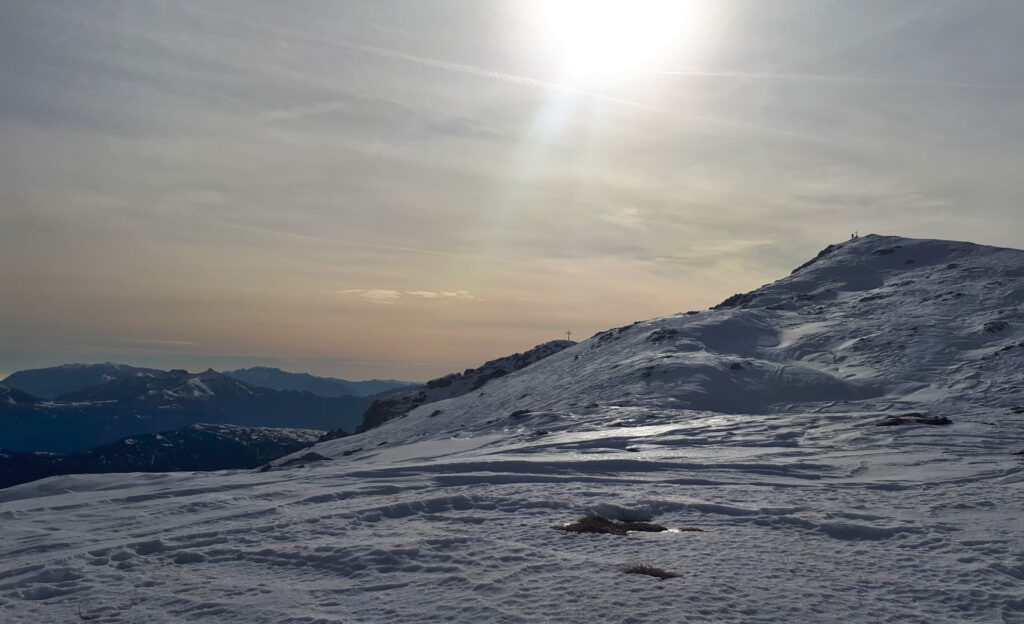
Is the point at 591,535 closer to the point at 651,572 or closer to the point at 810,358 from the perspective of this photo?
the point at 651,572

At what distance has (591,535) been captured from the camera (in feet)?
31.3

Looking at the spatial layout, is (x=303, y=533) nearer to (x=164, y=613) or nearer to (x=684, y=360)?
(x=164, y=613)

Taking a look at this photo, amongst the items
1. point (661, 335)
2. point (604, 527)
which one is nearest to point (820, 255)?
point (661, 335)

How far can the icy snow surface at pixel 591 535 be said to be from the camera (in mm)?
7090

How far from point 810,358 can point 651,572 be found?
32.2 metres

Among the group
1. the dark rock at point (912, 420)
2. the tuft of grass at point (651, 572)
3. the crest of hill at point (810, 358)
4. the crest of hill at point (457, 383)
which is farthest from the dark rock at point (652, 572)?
the crest of hill at point (457, 383)

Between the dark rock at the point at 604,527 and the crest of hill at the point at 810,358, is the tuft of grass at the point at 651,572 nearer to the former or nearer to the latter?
the dark rock at the point at 604,527

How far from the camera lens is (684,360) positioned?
35.2 m

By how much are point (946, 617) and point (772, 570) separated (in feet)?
5.97

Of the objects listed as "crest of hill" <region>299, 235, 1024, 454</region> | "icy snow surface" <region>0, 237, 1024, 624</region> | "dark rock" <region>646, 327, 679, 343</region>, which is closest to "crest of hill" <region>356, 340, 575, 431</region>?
"crest of hill" <region>299, 235, 1024, 454</region>

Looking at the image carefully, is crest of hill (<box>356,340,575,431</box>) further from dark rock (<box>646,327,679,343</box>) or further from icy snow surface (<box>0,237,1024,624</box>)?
icy snow surface (<box>0,237,1024,624</box>)

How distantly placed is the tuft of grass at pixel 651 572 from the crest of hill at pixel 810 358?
17.8 meters

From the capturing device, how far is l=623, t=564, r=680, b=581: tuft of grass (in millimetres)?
7582

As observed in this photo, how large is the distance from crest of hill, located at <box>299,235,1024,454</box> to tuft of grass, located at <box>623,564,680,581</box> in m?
17.8
